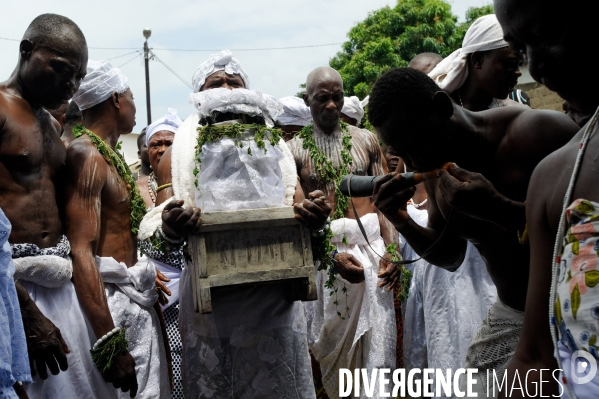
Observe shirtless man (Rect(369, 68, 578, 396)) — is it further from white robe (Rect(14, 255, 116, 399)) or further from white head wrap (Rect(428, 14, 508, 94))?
white robe (Rect(14, 255, 116, 399))

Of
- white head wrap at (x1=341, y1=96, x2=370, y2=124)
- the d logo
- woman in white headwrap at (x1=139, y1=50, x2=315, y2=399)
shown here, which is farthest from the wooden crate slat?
white head wrap at (x1=341, y1=96, x2=370, y2=124)

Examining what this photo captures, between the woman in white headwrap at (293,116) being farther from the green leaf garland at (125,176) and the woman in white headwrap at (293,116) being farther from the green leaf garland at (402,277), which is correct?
the green leaf garland at (125,176)

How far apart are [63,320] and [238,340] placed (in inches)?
39.0

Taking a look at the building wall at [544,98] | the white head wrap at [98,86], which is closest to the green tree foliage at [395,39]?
the building wall at [544,98]

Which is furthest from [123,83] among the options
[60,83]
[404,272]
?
[404,272]

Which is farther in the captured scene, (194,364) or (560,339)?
(194,364)

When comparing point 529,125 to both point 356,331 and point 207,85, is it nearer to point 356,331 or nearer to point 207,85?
point 207,85

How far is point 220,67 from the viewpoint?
486 cm

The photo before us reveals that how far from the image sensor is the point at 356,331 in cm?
586

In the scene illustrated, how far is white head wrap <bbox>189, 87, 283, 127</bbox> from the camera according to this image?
4402mm

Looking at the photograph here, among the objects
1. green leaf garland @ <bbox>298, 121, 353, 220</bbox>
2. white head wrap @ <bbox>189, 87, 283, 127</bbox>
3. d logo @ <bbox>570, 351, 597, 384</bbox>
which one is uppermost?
white head wrap @ <bbox>189, 87, 283, 127</bbox>

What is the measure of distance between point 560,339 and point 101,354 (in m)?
2.64

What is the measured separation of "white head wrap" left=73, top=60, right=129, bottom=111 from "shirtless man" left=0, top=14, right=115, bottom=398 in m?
0.87

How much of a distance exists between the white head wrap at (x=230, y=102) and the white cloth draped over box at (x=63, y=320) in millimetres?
1223
